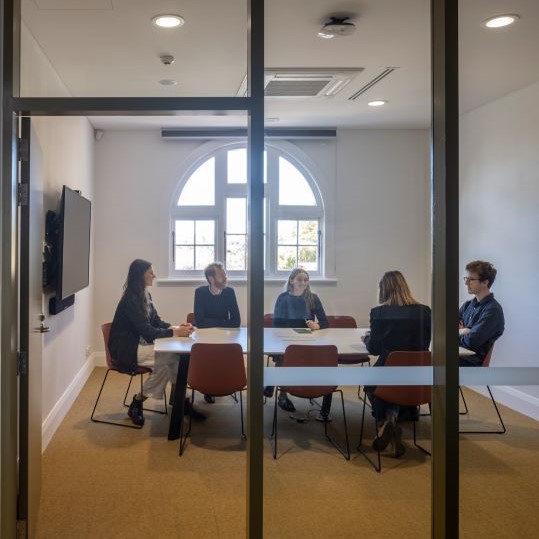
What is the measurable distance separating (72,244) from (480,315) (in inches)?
117

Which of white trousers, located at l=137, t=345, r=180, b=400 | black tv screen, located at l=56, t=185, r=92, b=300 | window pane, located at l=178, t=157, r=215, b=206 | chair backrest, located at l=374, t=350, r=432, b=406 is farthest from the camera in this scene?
window pane, located at l=178, t=157, r=215, b=206

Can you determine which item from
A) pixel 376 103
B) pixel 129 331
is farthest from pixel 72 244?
pixel 376 103

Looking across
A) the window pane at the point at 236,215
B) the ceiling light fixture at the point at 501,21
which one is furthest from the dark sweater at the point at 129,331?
the ceiling light fixture at the point at 501,21

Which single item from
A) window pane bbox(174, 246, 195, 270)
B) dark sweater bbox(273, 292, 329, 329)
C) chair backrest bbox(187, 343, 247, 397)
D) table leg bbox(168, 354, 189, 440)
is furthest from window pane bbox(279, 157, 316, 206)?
window pane bbox(174, 246, 195, 270)

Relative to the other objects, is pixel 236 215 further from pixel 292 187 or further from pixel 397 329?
pixel 397 329

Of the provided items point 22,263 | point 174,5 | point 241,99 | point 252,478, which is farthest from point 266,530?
point 174,5

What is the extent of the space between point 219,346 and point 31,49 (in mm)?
2020

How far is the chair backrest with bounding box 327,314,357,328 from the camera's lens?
7.90ft

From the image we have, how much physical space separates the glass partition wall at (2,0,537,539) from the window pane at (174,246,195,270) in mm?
3080

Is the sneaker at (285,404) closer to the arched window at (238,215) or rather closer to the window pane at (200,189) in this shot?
the arched window at (238,215)

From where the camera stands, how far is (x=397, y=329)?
2.38 m

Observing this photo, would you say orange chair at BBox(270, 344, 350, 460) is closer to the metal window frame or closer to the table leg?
the metal window frame

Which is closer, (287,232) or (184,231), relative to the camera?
(287,232)

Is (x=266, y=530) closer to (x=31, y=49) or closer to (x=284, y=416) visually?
(x=284, y=416)
